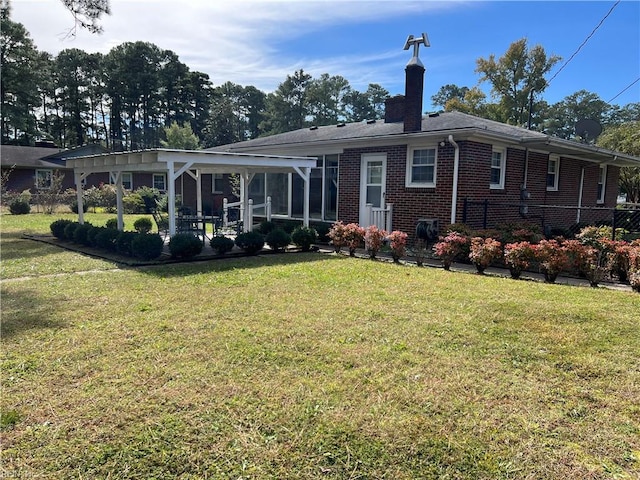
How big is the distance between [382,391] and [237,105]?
67209 millimetres

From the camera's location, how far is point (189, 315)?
5.13 m

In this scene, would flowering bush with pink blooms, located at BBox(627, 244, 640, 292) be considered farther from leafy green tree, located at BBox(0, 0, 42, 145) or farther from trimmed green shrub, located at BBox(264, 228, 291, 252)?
leafy green tree, located at BBox(0, 0, 42, 145)

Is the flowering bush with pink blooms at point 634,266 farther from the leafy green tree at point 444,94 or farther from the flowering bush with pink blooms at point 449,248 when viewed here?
the leafy green tree at point 444,94

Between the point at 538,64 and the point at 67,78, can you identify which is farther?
the point at 67,78

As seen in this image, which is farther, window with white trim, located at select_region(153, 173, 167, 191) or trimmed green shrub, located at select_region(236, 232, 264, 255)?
window with white trim, located at select_region(153, 173, 167, 191)

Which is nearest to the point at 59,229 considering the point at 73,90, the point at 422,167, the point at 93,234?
the point at 93,234

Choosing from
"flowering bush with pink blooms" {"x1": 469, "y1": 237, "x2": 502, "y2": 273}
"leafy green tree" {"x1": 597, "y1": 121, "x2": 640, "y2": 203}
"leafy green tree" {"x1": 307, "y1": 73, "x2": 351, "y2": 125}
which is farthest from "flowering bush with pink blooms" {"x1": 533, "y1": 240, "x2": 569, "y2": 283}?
"leafy green tree" {"x1": 307, "y1": 73, "x2": 351, "y2": 125}

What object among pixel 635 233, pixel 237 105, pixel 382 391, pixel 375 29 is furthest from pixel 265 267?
pixel 237 105

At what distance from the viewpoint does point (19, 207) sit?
20766mm

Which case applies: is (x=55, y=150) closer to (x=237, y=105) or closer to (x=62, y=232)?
(x=62, y=232)

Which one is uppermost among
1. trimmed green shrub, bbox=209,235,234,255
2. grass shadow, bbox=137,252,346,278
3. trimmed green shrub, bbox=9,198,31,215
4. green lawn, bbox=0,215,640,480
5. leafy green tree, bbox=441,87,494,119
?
leafy green tree, bbox=441,87,494,119

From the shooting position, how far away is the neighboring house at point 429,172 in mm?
10445

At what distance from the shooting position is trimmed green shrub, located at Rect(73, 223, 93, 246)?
35.7 ft

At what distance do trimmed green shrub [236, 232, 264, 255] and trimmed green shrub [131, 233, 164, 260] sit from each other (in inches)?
71.8
